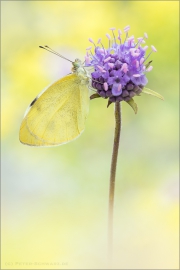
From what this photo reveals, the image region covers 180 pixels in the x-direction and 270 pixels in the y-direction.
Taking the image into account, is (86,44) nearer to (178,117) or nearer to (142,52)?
(178,117)

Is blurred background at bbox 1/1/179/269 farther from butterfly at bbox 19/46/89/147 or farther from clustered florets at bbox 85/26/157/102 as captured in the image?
clustered florets at bbox 85/26/157/102

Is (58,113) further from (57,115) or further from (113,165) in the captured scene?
(113,165)

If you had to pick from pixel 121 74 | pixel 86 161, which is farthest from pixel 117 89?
pixel 86 161

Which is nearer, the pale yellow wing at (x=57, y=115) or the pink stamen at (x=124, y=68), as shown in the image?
the pink stamen at (x=124, y=68)

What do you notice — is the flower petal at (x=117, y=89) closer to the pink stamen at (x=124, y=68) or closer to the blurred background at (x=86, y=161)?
the pink stamen at (x=124, y=68)

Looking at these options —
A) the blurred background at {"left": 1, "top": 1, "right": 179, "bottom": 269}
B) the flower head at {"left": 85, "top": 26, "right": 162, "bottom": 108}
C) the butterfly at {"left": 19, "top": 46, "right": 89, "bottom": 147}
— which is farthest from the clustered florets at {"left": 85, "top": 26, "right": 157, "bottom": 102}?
the blurred background at {"left": 1, "top": 1, "right": 179, "bottom": 269}

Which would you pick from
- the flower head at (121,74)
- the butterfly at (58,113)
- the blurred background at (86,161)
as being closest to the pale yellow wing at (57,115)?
the butterfly at (58,113)
